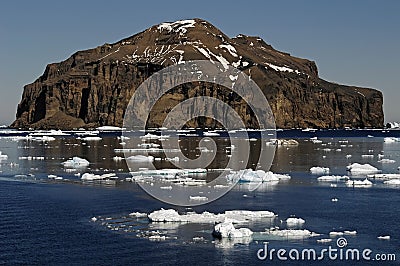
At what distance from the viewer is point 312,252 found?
18156mm

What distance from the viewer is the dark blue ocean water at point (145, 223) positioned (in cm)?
1786

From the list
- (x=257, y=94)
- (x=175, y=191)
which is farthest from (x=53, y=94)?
(x=175, y=191)

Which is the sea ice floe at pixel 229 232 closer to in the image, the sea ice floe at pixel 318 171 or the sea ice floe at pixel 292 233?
the sea ice floe at pixel 292 233

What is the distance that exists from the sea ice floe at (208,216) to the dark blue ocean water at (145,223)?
68cm

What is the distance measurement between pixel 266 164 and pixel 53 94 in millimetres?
138635

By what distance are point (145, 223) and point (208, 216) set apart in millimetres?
2314

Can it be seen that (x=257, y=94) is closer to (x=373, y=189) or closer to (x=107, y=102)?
(x=107, y=102)

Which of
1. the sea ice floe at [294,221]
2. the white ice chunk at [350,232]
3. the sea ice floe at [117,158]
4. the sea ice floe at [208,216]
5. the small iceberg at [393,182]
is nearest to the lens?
the white ice chunk at [350,232]

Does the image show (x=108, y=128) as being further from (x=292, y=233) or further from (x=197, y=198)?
(x=292, y=233)

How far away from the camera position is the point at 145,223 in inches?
868

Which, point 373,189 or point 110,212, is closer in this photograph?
point 110,212

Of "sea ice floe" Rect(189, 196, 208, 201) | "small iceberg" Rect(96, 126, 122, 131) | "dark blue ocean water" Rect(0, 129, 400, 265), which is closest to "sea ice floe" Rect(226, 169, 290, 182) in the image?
"dark blue ocean water" Rect(0, 129, 400, 265)

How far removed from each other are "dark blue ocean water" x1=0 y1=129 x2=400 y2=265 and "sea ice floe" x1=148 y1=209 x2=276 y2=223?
678mm

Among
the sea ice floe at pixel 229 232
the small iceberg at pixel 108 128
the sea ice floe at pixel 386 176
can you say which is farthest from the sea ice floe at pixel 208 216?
the small iceberg at pixel 108 128
